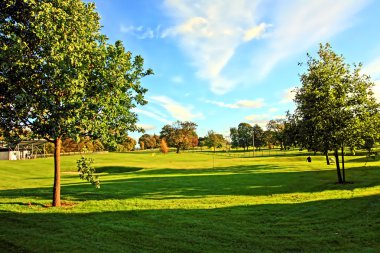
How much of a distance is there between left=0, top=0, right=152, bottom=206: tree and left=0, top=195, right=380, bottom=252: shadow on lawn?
166 inches

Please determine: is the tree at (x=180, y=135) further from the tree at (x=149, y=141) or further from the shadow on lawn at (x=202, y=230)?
the shadow on lawn at (x=202, y=230)

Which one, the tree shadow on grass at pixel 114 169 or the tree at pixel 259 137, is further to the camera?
the tree at pixel 259 137

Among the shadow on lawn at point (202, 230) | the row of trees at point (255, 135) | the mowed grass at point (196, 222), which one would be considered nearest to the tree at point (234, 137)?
the row of trees at point (255, 135)

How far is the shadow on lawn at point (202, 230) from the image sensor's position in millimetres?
10133

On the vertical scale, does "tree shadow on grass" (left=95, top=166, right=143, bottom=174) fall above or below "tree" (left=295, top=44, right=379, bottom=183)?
below

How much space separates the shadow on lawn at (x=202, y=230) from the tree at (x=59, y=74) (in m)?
4.22

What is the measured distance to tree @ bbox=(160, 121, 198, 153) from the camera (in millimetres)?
140500

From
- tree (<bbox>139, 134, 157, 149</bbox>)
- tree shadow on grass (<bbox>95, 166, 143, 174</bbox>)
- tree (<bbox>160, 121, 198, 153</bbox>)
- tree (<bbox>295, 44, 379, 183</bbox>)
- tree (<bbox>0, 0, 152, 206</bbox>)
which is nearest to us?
tree (<bbox>0, 0, 152, 206</bbox>)

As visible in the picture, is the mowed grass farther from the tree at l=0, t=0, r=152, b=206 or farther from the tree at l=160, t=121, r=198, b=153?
the tree at l=160, t=121, r=198, b=153

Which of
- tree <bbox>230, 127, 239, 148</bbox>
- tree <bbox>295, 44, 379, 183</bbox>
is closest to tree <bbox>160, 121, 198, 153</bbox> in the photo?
tree <bbox>230, 127, 239, 148</bbox>

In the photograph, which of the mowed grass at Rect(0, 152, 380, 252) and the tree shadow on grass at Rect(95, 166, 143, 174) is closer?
the mowed grass at Rect(0, 152, 380, 252)

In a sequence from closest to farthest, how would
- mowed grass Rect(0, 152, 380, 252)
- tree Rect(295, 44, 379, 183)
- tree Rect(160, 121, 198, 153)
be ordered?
1. mowed grass Rect(0, 152, 380, 252)
2. tree Rect(295, 44, 379, 183)
3. tree Rect(160, 121, 198, 153)

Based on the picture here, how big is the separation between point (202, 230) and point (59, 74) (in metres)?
9.70

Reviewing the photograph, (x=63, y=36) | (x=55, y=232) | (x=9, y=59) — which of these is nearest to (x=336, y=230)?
(x=55, y=232)
